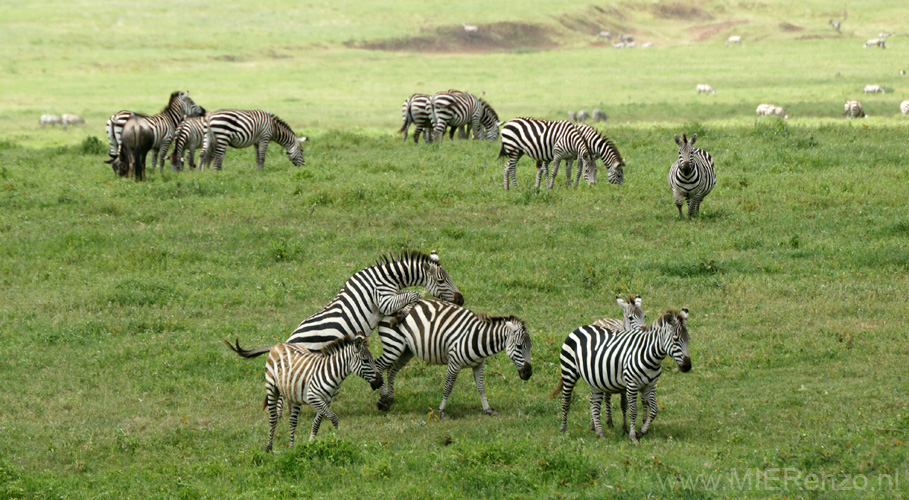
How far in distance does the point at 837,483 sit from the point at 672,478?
143 cm

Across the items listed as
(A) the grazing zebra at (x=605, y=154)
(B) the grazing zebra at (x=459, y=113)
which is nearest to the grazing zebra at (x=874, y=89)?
(B) the grazing zebra at (x=459, y=113)

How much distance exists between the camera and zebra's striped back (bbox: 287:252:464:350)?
11.5m

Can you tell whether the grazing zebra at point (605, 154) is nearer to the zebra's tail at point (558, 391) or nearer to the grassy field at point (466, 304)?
the grassy field at point (466, 304)

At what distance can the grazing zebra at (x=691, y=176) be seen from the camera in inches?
714

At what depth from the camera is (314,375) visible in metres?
9.89

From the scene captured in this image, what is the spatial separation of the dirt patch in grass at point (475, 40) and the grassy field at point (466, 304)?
39.8m

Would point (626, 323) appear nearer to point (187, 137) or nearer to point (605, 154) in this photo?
point (605, 154)

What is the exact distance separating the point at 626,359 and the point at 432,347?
2628mm

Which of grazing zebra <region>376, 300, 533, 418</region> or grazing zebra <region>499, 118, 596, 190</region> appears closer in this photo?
grazing zebra <region>376, 300, 533, 418</region>

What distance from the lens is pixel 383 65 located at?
2472 inches

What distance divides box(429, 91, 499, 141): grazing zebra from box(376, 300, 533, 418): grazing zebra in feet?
57.2

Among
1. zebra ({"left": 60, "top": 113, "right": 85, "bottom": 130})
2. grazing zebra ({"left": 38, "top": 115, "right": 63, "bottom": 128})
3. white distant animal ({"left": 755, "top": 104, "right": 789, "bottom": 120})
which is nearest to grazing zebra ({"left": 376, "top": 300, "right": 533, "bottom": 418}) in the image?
white distant animal ({"left": 755, "top": 104, "right": 789, "bottom": 120})

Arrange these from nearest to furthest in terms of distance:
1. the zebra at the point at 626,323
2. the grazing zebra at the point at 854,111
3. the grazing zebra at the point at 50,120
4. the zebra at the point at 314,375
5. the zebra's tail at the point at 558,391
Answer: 1. the zebra at the point at 314,375
2. the zebra's tail at the point at 558,391
3. the zebra at the point at 626,323
4. the grazing zebra at the point at 854,111
5. the grazing zebra at the point at 50,120

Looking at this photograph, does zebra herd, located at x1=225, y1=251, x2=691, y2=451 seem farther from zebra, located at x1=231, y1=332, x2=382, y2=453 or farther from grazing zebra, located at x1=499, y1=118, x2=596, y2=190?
grazing zebra, located at x1=499, y1=118, x2=596, y2=190
